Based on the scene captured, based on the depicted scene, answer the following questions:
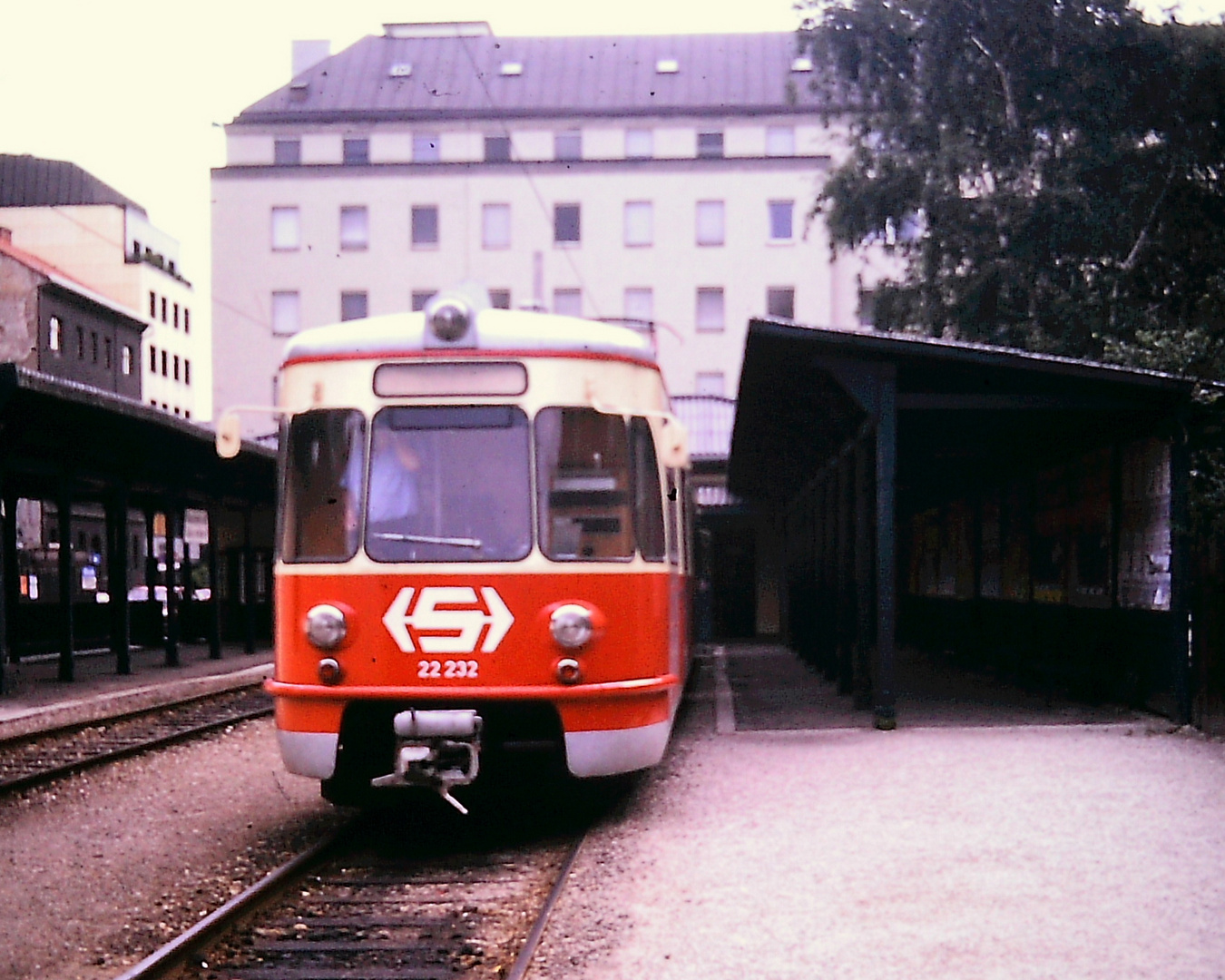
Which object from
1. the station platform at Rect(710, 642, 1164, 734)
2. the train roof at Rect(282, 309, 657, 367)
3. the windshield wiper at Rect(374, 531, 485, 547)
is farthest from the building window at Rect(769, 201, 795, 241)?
the windshield wiper at Rect(374, 531, 485, 547)

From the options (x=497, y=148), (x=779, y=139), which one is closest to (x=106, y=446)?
(x=497, y=148)

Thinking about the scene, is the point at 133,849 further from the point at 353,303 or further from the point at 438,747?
the point at 353,303

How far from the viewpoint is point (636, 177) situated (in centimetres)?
6188

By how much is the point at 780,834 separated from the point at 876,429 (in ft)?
18.5

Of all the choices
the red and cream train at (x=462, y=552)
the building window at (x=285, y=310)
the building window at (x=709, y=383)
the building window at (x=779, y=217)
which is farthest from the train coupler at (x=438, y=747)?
the building window at (x=285, y=310)

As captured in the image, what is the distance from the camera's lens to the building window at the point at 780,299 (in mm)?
61125

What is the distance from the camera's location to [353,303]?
204ft

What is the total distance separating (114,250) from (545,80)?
19534 mm

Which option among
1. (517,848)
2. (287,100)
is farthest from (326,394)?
(287,100)

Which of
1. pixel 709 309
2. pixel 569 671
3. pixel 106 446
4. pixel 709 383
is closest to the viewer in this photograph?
pixel 569 671

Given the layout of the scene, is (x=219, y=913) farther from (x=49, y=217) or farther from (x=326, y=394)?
(x=49, y=217)

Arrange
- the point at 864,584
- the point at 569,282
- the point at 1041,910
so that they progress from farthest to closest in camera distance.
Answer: the point at 569,282 < the point at 864,584 < the point at 1041,910

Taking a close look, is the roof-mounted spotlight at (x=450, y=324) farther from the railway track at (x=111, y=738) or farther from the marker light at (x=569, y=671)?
the railway track at (x=111, y=738)

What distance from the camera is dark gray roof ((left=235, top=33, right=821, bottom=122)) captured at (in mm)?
62844
